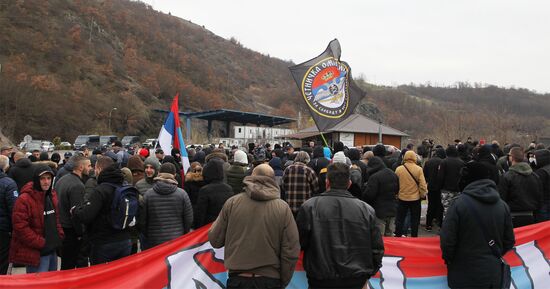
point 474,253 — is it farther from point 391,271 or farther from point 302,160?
point 302,160

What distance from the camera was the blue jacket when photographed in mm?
5605

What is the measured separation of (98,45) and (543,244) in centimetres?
9159

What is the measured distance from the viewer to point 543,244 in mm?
5637

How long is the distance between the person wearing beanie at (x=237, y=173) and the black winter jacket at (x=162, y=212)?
6.33ft

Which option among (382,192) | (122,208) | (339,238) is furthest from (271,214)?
(382,192)

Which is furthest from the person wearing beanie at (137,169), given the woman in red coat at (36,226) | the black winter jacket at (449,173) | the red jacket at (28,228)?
the black winter jacket at (449,173)

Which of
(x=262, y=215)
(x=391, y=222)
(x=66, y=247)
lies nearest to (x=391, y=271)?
(x=262, y=215)

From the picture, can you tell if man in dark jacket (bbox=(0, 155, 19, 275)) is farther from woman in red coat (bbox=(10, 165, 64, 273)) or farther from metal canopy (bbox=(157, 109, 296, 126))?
metal canopy (bbox=(157, 109, 296, 126))

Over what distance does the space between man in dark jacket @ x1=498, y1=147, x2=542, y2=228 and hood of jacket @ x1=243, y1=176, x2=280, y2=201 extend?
14.1 ft

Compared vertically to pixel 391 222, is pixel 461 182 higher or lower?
higher

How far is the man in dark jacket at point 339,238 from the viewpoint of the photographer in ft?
12.9

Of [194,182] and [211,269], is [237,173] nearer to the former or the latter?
[194,182]

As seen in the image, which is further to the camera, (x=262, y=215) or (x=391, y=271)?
(x=391, y=271)

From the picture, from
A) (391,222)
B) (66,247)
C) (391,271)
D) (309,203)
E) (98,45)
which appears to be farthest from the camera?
(98,45)
